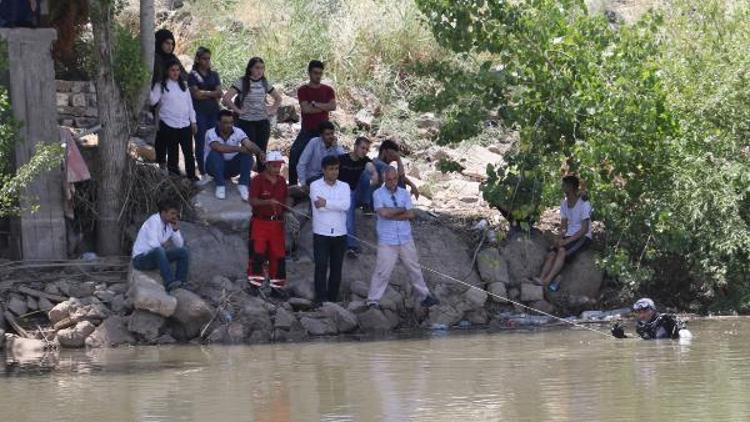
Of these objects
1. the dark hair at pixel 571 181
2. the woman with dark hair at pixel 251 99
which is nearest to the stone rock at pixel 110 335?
the woman with dark hair at pixel 251 99

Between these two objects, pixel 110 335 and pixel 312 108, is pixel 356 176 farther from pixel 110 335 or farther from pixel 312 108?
pixel 110 335

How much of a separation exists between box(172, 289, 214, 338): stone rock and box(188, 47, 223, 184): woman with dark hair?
8.60 feet

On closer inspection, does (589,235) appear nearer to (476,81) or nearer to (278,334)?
(476,81)

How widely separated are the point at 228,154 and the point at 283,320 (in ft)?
8.89

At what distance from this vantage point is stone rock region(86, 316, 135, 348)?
57.7 feet

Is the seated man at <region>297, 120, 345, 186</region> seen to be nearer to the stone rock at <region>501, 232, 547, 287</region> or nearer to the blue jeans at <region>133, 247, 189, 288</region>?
the blue jeans at <region>133, 247, 189, 288</region>

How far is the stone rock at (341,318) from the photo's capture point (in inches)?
722

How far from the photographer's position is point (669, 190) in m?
19.6

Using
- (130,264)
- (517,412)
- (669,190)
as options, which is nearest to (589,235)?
(669,190)

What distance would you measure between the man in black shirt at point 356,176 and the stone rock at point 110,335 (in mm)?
3260

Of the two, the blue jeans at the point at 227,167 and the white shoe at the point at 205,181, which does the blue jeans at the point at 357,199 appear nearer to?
the blue jeans at the point at 227,167

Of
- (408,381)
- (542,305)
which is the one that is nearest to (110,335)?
(408,381)

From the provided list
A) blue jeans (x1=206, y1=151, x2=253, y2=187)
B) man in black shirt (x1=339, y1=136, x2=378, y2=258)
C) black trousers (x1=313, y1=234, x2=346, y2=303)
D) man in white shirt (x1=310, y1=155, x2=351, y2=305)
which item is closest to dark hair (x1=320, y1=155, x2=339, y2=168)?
man in white shirt (x1=310, y1=155, x2=351, y2=305)

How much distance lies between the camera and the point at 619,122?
19.0 metres
